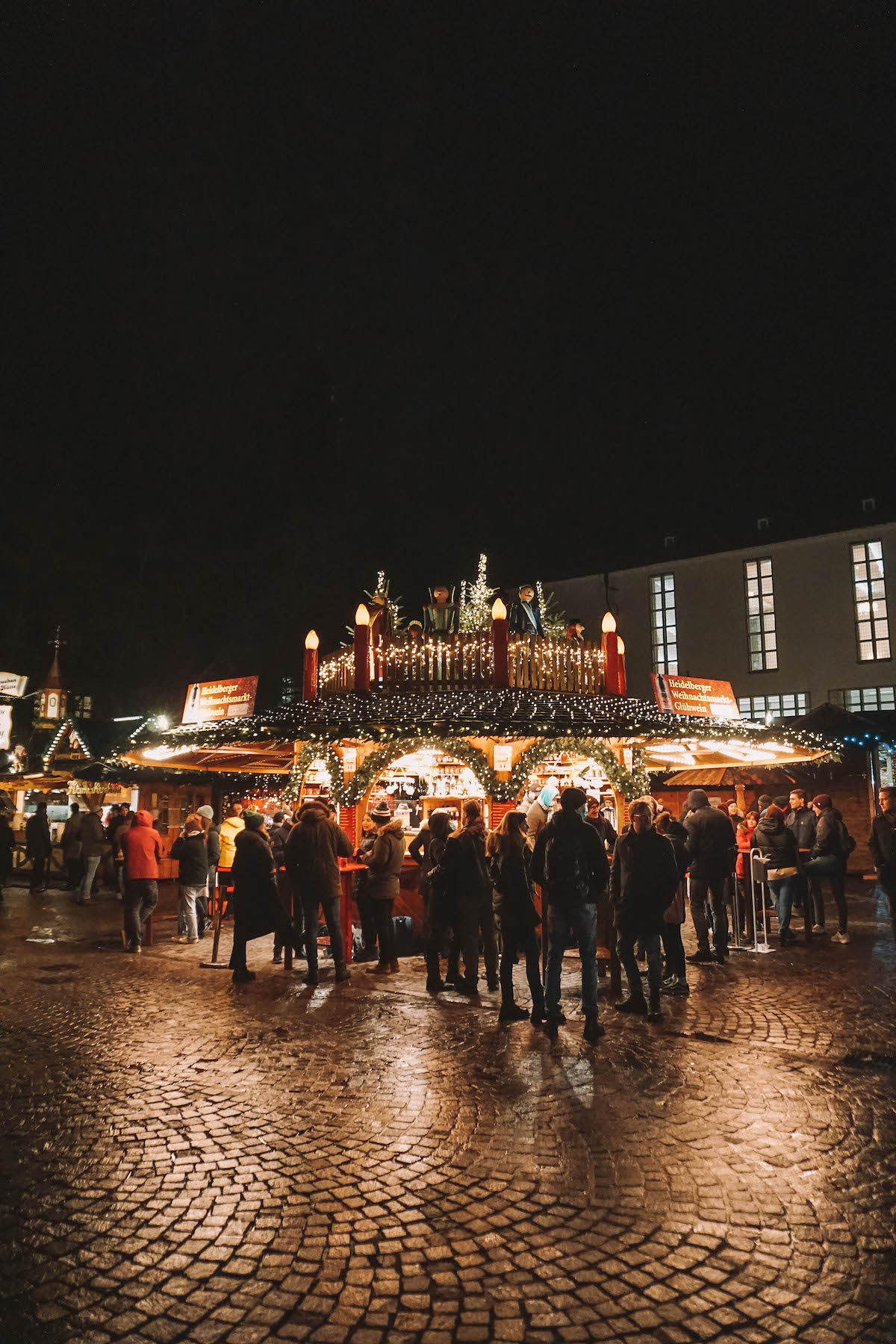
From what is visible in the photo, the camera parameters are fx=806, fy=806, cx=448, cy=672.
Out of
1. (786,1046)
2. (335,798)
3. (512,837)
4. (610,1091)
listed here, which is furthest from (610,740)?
(610,1091)

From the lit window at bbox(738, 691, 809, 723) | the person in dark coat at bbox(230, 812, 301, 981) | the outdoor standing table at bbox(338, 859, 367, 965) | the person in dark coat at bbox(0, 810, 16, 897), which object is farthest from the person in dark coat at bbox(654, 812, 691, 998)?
the lit window at bbox(738, 691, 809, 723)

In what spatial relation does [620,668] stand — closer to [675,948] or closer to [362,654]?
[362,654]

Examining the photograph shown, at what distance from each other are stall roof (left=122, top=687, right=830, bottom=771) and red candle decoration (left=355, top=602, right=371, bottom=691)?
1.03 feet

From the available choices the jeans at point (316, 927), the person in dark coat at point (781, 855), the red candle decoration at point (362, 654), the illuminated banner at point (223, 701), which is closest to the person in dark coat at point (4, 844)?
the illuminated banner at point (223, 701)

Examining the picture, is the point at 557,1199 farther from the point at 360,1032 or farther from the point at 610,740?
the point at 610,740

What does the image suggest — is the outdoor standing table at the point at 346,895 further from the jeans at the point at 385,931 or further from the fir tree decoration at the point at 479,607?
the fir tree decoration at the point at 479,607

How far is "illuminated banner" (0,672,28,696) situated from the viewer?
29.5 m

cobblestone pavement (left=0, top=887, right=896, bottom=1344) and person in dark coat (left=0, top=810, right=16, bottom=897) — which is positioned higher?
person in dark coat (left=0, top=810, right=16, bottom=897)

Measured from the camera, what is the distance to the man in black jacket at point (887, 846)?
941cm

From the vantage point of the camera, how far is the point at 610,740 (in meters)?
14.7

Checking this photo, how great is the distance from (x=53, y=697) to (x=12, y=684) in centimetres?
160

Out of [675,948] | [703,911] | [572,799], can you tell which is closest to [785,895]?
[703,911]

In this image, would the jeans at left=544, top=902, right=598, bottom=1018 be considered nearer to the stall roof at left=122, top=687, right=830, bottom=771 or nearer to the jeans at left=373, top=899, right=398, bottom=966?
the jeans at left=373, top=899, right=398, bottom=966

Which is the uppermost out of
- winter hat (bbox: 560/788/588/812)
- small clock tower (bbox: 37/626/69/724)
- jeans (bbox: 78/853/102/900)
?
small clock tower (bbox: 37/626/69/724)
